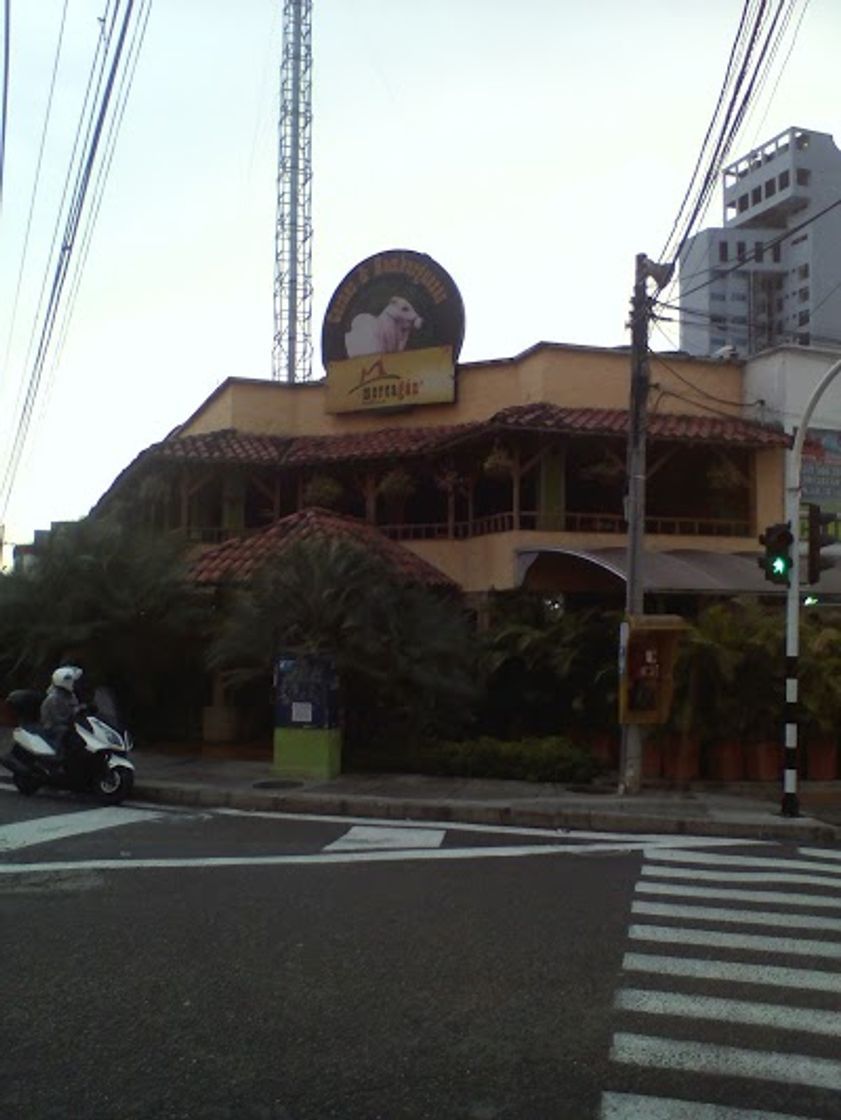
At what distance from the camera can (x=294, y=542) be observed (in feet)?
53.1

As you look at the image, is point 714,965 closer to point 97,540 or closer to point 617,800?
point 617,800

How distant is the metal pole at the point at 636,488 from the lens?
14.1m

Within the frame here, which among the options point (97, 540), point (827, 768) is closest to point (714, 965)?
point (827, 768)

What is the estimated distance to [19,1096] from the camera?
14.4 ft

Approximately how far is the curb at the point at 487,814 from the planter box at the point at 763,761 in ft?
9.03

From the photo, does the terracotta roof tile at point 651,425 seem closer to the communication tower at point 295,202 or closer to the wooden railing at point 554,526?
the wooden railing at point 554,526

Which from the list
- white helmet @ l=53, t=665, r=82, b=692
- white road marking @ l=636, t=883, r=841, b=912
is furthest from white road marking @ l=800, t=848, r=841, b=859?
white helmet @ l=53, t=665, r=82, b=692

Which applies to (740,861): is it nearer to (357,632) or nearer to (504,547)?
(357,632)

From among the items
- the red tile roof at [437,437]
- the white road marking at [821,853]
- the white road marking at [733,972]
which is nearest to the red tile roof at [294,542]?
the red tile roof at [437,437]

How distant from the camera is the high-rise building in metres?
28.5

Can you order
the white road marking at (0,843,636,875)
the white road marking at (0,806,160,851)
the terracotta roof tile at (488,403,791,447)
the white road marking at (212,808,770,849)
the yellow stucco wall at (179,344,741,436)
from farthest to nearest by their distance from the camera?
1. the yellow stucco wall at (179,344,741,436)
2. the terracotta roof tile at (488,403,791,447)
3. the white road marking at (212,808,770,849)
4. the white road marking at (0,806,160,851)
5. the white road marking at (0,843,636,875)

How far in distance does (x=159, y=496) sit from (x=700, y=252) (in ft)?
70.6

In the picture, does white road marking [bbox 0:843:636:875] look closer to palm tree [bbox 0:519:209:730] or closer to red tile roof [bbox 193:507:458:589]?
red tile roof [bbox 193:507:458:589]

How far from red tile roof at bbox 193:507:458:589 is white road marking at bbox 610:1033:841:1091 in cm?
1140
